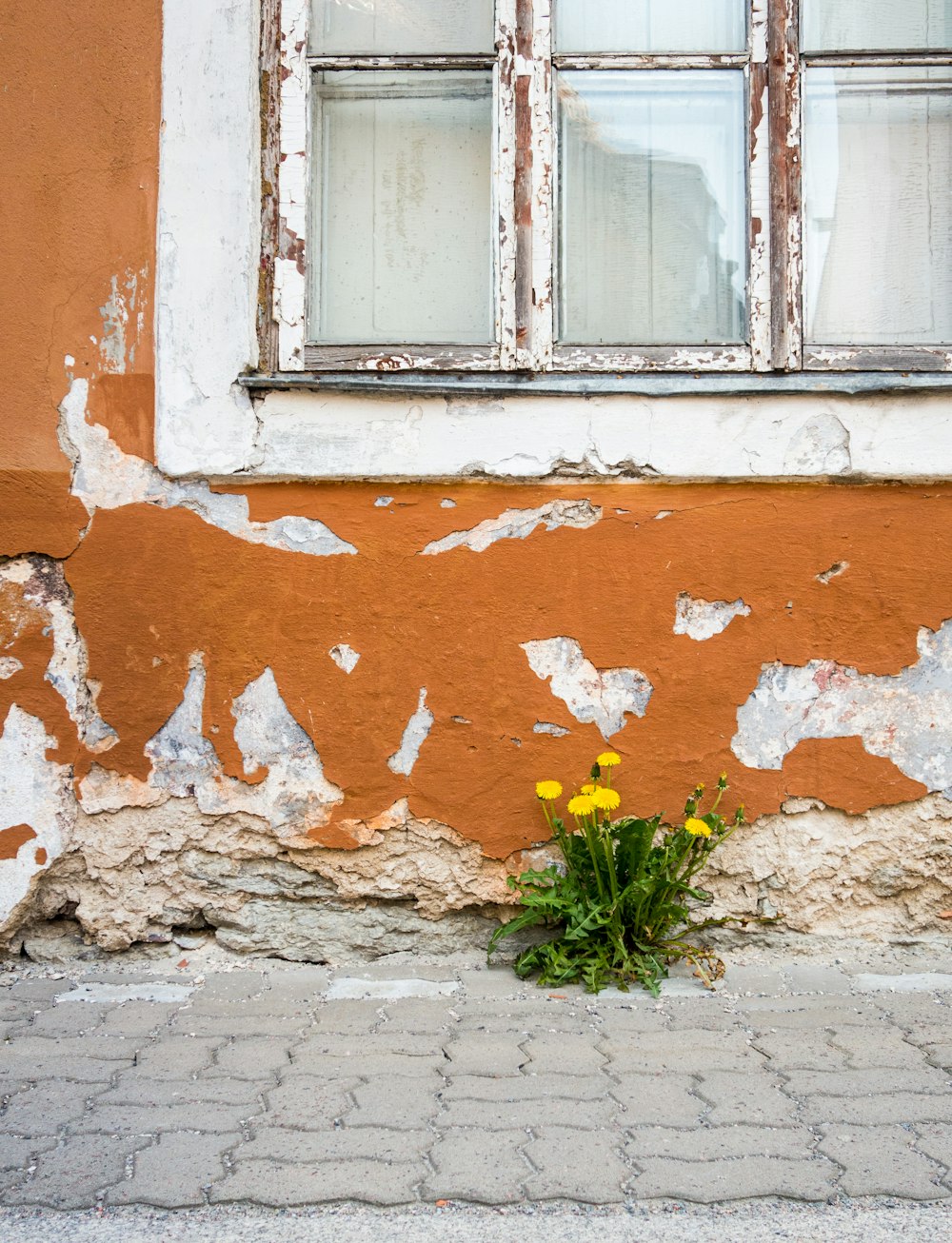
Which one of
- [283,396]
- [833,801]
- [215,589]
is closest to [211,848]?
[215,589]

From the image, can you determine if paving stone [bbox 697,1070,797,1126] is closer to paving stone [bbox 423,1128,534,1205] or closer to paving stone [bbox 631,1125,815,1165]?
paving stone [bbox 631,1125,815,1165]

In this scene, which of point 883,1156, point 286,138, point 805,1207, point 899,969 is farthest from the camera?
point 286,138

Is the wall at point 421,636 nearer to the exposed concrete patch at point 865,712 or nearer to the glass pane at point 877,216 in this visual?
the exposed concrete patch at point 865,712

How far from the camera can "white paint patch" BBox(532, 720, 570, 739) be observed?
2797 mm

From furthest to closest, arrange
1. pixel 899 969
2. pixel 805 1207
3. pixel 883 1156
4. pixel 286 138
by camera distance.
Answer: pixel 286 138 → pixel 899 969 → pixel 883 1156 → pixel 805 1207

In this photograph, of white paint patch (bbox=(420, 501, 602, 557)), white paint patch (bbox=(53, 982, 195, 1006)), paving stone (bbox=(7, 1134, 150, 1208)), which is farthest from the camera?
white paint patch (bbox=(420, 501, 602, 557))

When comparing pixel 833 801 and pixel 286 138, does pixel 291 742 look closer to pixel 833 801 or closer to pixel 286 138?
pixel 833 801

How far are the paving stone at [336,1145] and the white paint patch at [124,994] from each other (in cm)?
75

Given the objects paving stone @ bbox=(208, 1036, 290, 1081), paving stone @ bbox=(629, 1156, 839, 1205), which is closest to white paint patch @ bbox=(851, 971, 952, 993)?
paving stone @ bbox=(629, 1156, 839, 1205)

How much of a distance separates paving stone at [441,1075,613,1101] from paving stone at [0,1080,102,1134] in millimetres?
690

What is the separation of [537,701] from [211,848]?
0.94 metres

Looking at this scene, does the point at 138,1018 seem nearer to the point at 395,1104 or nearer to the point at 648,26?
the point at 395,1104

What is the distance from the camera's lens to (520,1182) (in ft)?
5.77

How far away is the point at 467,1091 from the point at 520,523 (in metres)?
1.38
